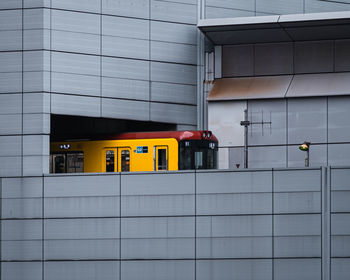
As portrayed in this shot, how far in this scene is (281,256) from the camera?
2989 centimetres

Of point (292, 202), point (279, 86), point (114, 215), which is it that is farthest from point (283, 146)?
point (114, 215)

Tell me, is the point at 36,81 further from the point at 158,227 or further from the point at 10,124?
the point at 158,227

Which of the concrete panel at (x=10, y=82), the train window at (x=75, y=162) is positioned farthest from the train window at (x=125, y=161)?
the concrete panel at (x=10, y=82)

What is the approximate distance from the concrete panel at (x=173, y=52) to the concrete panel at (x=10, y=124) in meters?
5.96

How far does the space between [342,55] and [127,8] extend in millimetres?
8762

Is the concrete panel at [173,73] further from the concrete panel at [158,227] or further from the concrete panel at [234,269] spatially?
the concrete panel at [234,269]

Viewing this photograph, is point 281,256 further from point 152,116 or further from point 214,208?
point 152,116

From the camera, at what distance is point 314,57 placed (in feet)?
116

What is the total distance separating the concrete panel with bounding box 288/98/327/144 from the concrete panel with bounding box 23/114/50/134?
31.9 feet

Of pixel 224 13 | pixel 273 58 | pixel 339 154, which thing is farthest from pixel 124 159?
pixel 339 154

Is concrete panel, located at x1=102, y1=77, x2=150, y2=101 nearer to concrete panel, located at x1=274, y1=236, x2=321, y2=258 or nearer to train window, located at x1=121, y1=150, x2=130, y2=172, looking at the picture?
train window, located at x1=121, y1=150, x2=130, y2=172

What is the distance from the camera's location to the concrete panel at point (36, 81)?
31906 millimetres

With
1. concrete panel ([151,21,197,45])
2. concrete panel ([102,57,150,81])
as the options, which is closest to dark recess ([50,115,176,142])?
concrete panel ([102,57,150,81])

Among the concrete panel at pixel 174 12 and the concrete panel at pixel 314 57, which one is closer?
the concrete panel at pixel 174 12
